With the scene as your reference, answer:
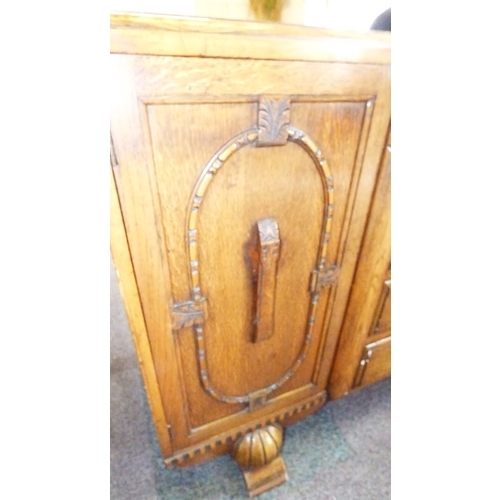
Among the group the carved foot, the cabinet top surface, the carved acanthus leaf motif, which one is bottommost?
the carved foot

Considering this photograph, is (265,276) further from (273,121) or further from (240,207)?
(273,121)

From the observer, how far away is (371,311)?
863 mm

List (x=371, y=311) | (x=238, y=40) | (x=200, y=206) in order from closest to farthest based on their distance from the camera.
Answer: (x=238, y=40), (x=200, y=206), (x=371, y=311)

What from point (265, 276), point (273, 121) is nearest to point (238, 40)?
point (273, 121)

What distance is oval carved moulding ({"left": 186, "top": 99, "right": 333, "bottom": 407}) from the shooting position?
1.65ft

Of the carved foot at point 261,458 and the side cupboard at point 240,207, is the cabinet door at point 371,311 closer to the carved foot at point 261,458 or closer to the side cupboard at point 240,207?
the side cupboard at point 240,207

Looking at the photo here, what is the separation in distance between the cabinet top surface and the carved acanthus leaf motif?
6 centimetres

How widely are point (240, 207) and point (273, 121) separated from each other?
139 mm

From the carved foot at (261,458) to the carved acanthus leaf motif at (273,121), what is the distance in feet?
2.43

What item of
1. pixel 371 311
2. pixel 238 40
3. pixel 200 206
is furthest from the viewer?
pixel 371 311

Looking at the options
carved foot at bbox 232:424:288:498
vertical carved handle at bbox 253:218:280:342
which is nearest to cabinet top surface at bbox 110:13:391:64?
vertical carved handle at bbox 253:218:280:342

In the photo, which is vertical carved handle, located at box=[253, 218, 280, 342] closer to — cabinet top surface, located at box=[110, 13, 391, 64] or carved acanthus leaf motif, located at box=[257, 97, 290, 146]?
carved acanthus leaf motif, located at box=[257, 97, 290, 146]

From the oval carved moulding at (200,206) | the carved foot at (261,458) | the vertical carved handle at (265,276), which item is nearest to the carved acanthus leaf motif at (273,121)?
the oval carved moulding at (200,206)
